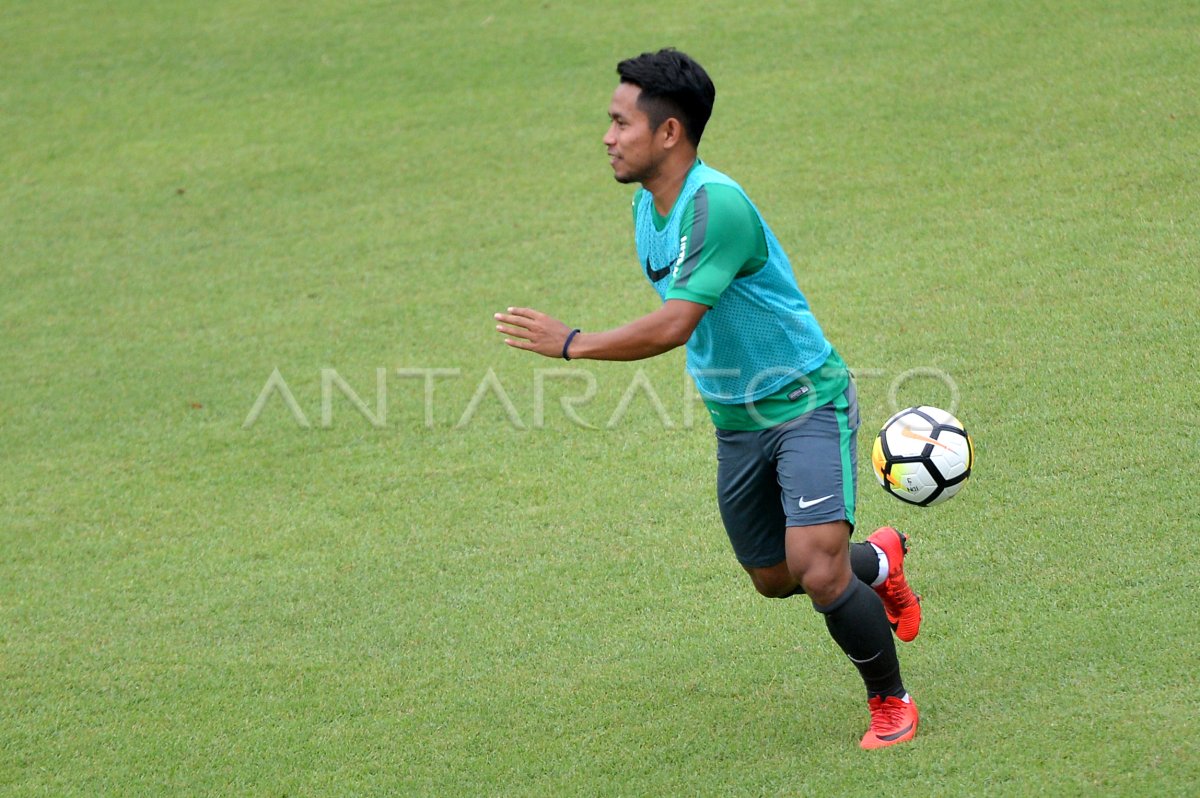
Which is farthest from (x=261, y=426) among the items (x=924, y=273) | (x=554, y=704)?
(x=924, y=273)

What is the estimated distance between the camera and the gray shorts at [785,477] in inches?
162

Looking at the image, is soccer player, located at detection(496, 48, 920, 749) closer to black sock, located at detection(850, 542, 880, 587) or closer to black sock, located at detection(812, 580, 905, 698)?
black sock, located at detection(812, 580, 905, 698)

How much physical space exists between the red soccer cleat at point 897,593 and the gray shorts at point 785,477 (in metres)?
0.49

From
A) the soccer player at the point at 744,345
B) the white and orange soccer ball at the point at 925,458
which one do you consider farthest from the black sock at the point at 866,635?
the white and orange soccer ball at the point at 925,458

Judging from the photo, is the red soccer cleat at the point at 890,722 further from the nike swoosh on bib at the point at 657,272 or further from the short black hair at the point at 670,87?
the short black hair at the point at 670,87

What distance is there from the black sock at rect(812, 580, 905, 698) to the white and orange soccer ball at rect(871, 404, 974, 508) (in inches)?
27.0

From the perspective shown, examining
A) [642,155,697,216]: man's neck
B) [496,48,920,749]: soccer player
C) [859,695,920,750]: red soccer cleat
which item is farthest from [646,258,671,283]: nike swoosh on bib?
[859,695,920,750]: red soccer cleat

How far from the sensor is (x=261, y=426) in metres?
7.54

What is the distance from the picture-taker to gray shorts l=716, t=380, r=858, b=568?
13.5 feet

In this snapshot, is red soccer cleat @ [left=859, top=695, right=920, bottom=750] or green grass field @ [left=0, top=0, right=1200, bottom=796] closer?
red soccer cleat @ [left=859, top=695, right=920, bottom=750]

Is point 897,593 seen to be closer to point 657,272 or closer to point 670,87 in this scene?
point 657,272

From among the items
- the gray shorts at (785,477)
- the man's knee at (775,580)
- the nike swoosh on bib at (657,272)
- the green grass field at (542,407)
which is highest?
the nike swoosh on bib at (657,272)

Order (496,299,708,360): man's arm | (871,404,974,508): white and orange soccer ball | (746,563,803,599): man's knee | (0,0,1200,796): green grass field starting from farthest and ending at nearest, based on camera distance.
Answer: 1. (871,404,974,508): white and orange soccer ball
2. (0,0,1200,796): green grass field
3. (746,563,803,599): man's knee
4. (496,299,708,360): man's arm

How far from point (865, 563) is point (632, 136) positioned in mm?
1698
